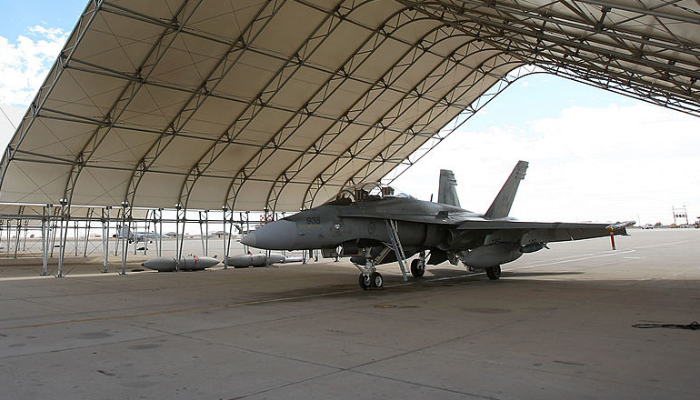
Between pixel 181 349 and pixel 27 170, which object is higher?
pixel 27 170

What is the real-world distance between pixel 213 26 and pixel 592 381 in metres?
15.0

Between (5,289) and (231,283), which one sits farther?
(231,283)

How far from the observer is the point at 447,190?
61.6 ft

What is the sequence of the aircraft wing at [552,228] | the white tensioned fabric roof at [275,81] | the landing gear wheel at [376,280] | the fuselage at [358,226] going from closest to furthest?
1. the fuselage at [358,226]
2. the landing gear wheel at [376,280]
3. the aircraft wing at [552,228]
4. the white tensioned fabric roof at [275,81]

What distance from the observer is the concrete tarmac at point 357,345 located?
3.99 m

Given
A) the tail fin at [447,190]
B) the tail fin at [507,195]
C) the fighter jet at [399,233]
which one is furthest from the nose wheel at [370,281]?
the tail fin at [447,190]

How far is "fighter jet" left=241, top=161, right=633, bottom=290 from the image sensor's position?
35.3 feet

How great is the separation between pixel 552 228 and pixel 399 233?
15.4ft

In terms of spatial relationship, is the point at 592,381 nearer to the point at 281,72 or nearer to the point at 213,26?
the point at 213,26

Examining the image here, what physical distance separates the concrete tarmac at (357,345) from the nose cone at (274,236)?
4.11 feet

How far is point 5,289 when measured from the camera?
13.0 metres

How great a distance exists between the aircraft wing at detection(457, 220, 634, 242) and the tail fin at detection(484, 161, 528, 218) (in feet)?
10.1

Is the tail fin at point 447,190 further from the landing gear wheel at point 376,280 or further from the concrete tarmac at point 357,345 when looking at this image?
the concrete tarmac at point 357,345

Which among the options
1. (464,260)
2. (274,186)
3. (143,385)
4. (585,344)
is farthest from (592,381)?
(274,186)
